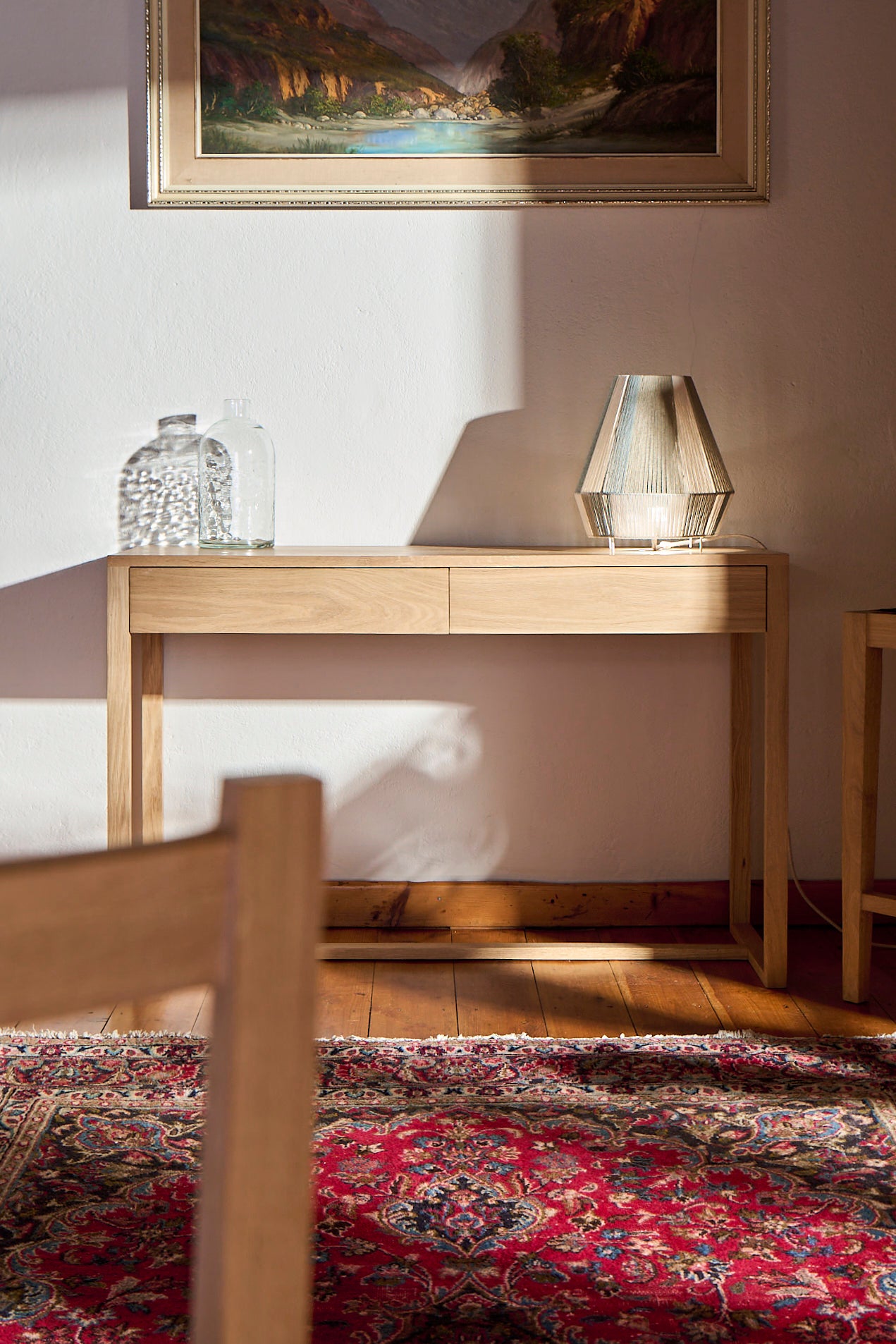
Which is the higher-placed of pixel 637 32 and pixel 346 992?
pixel 637 32

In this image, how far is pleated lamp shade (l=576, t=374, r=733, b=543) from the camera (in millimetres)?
2152

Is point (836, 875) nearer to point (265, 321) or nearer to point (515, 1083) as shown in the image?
point (515, 1083)

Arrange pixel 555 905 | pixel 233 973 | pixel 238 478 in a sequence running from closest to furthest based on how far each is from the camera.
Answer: pixel 233 973 → pixel 238 478 → pixel 555 905

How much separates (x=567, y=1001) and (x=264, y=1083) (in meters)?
1.77

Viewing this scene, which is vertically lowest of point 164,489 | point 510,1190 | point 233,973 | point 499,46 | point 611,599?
point 510,1190

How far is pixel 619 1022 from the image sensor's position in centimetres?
197

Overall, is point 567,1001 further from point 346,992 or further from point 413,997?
point 346,992

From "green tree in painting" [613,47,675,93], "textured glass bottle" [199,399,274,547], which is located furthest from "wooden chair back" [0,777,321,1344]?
"green tree in painting" [613,47,675,93]

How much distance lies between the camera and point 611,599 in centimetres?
204

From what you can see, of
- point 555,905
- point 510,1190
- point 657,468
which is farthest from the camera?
point 555,905

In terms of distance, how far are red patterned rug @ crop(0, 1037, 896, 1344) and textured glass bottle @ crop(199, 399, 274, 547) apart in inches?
37.8

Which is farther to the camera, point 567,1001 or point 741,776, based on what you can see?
point 741,776

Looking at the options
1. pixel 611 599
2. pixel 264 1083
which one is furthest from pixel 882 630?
pixel 264 1083

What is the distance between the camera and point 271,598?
6.63 ft
